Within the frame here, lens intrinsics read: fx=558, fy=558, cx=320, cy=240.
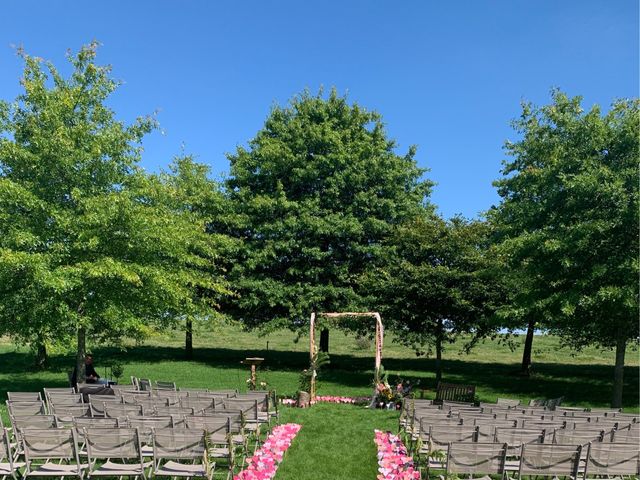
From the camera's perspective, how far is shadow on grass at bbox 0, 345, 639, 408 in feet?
67.4

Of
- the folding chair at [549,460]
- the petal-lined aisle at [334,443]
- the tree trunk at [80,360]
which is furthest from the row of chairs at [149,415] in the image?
the folding chair at [549,460]

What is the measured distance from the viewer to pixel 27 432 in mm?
7090

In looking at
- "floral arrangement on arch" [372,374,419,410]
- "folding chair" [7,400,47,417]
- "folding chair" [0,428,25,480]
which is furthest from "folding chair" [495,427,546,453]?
"folding chair" [7,400,47,417]

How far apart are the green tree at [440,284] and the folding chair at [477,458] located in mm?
11930

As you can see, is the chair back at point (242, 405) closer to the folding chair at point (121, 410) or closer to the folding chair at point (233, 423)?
the folding chair at point (233, 423)

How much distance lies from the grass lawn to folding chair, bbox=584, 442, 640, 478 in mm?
2970

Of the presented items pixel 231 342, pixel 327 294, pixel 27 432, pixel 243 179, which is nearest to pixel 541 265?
pixel 327 294

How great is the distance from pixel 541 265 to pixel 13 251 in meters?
13.8

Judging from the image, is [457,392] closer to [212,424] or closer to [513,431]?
[513,431]

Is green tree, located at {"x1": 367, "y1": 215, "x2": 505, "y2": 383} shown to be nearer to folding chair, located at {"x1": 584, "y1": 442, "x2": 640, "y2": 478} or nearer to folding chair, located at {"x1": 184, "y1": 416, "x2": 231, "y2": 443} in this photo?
folding chair, located at {"x1": 584, "y1": 442, "x2": 640, "y2": 478}

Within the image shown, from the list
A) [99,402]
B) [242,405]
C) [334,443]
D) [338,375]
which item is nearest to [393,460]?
[334,443]

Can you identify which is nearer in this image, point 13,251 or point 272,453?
point 272,453

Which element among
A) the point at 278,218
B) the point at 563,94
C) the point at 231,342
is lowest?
the point at 231,342

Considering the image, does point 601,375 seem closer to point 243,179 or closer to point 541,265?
point 541,265
